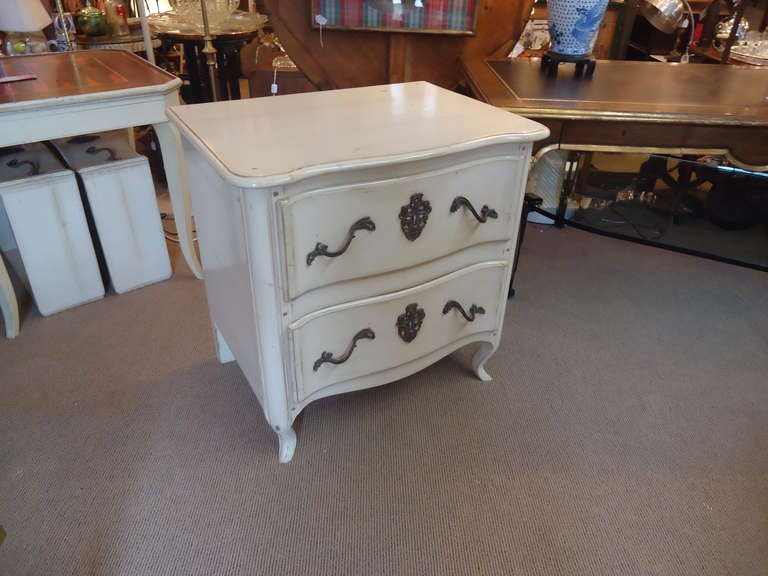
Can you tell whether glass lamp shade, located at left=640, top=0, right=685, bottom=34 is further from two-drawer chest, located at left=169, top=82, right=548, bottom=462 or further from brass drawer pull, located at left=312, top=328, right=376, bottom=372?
brass drawer pull, located at left=312, top=328, right=376, bottom=372

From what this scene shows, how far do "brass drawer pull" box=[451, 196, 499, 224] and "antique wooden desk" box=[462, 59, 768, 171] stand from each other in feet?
1.09

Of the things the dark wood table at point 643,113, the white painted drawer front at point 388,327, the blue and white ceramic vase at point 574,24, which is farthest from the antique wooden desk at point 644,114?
the white painted drawer front at point 388,327

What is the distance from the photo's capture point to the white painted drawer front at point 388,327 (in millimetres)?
1078

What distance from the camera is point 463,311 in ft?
4.11

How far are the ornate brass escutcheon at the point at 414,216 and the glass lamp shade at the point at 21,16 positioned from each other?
1.79 meters

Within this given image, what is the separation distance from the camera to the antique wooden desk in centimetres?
133

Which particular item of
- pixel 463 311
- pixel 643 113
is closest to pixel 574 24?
pixel 643 113

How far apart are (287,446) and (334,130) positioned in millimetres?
709

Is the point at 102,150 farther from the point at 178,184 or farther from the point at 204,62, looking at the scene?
the point at 204,62

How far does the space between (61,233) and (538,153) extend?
141 cm

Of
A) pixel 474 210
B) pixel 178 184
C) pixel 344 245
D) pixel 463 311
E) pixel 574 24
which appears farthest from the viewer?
pixel 178 184

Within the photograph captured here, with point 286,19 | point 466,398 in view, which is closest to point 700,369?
point 466,398

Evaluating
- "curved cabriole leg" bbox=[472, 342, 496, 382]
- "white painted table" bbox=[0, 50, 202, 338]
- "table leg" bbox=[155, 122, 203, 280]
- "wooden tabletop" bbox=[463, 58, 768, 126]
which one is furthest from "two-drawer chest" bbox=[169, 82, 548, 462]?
"table leg" bbox=[155, 122, 203, 280]

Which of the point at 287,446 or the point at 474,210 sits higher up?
the point at 474,210
